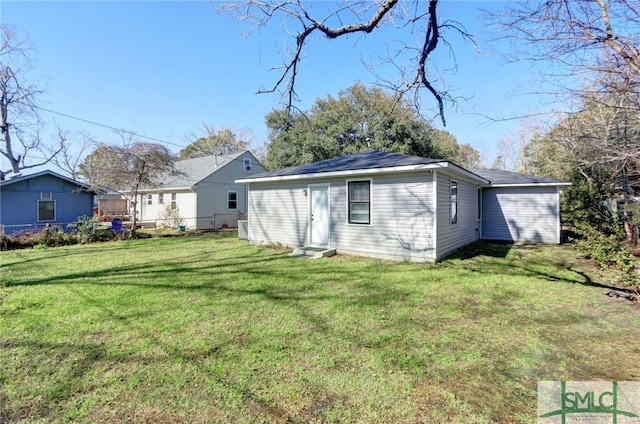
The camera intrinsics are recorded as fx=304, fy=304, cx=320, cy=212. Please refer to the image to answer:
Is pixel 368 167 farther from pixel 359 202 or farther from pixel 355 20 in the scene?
pixel 355 20

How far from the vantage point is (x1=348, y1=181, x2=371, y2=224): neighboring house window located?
834 centimetres

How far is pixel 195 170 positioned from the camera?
19594 mm

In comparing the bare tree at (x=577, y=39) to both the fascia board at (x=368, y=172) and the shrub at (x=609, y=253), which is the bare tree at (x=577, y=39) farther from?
the shrub at (x=609, y=253)

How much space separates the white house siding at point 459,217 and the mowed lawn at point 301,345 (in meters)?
1.77

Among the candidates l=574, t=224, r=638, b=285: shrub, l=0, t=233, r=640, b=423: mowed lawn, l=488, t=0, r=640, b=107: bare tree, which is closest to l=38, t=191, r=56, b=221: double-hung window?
l=0, t=233, r=640, b=423: mowed lawn

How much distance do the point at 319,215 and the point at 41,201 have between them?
13712mm

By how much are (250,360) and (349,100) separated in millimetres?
22152

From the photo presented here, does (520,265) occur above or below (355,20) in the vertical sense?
below

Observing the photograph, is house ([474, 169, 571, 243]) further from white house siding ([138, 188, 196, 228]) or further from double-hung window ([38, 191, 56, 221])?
double-hung window ([38, 191, 56, 221])

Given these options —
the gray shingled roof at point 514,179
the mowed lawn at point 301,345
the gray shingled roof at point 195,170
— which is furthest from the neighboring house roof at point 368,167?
the gray shingled roof at point 195,170

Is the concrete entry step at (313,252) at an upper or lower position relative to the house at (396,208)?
lower

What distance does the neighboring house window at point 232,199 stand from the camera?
19.0 meters

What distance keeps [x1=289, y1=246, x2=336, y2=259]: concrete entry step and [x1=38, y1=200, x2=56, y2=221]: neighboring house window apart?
1304cm

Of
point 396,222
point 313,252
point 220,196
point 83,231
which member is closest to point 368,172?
point 396,222
